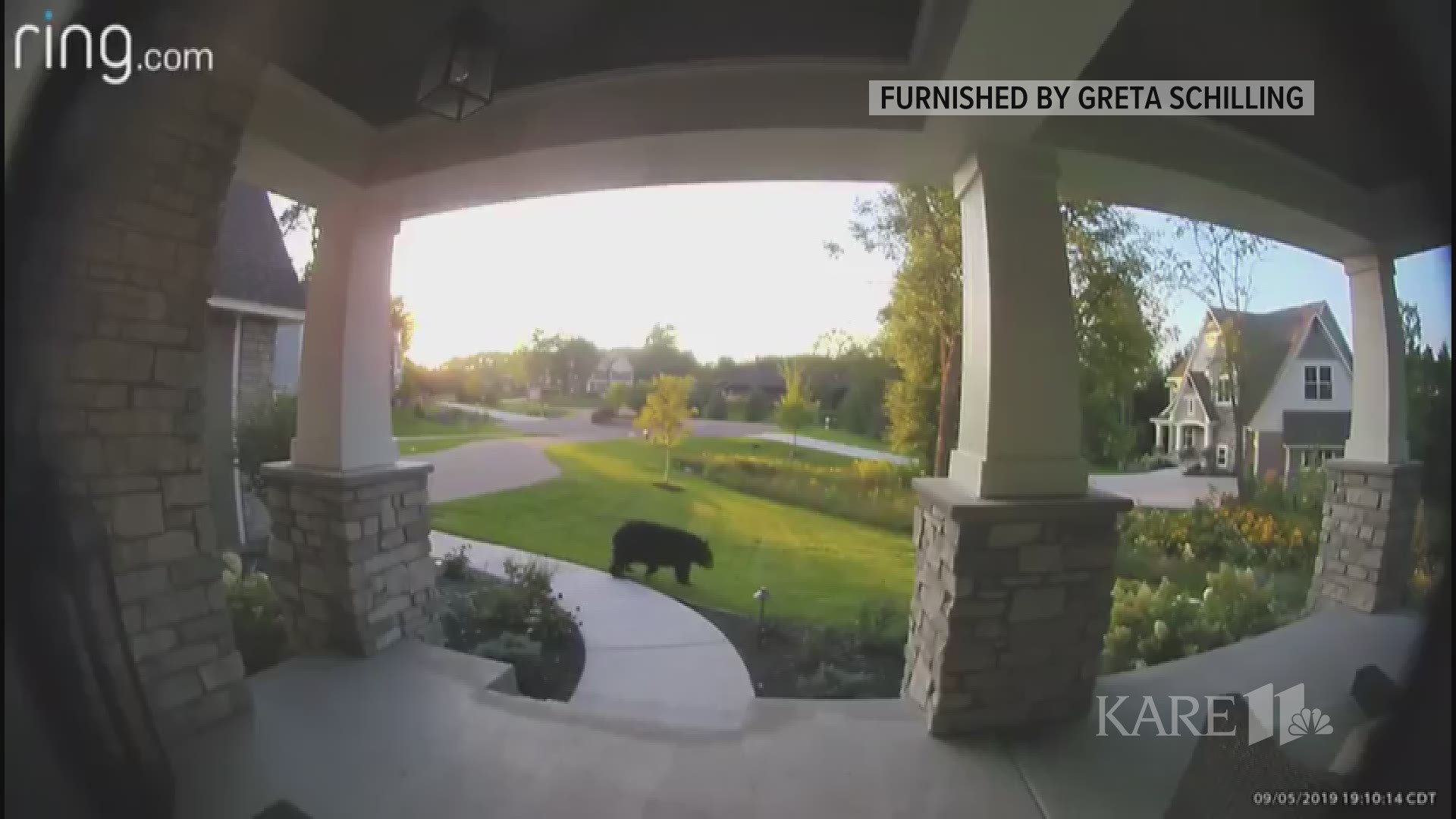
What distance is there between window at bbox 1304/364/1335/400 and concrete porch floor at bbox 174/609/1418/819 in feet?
2.04

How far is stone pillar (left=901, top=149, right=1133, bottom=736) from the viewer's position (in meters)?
1.65

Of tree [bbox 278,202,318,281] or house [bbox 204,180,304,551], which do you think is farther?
tree [bbox 278,202,318,281]

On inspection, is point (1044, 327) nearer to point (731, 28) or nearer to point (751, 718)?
point (731, 28)

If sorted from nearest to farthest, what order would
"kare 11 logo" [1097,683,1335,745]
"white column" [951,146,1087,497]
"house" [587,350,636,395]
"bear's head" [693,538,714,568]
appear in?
1. "kare 11 logo" [1097,683,1335,745]
2. "white column" [951,146,1087,497]
3. "house" [587,350,636,395]
4. "bear's head" [693,538,714,568]

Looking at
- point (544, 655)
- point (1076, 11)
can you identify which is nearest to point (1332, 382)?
point (1076, 11)

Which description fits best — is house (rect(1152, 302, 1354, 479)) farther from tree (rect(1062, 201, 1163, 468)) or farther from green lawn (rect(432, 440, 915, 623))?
green lawn (rect(432, 440, 915, 623))

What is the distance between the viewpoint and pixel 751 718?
67.3 inches

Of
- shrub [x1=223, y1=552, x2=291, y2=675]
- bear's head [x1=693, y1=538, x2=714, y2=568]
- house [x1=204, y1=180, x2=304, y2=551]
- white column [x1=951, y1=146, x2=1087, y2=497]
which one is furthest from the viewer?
bear's head [x1=693, y1=538, x2=714, y2=568]

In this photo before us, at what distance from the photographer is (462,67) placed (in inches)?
51.7

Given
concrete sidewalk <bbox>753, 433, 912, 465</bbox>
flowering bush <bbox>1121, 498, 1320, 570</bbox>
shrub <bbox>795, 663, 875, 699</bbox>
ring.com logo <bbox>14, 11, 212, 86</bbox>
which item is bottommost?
shrub <bbox>795, 663, 875, 699</bbox>

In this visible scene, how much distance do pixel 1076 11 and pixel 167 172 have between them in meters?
2.47

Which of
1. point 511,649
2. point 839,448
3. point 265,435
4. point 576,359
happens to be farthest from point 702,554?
point 265,435

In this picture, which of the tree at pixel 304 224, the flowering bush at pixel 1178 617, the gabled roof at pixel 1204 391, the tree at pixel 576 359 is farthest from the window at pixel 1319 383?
the tree at pixel 304 224

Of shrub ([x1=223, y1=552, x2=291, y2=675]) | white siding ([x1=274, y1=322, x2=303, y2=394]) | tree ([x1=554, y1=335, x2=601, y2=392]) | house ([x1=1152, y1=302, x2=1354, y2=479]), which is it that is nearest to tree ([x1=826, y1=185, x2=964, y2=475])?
house ([x1=1152, y1=302, x2=1354, y2=479])
